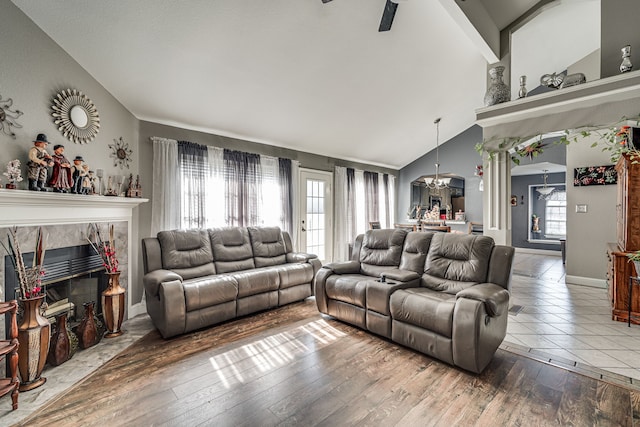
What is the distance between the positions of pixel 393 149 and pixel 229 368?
18.7 feet

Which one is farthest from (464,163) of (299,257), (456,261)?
(299,257)

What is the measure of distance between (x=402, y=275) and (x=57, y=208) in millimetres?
3347

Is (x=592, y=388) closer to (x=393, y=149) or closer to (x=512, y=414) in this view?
(x=512, y=414)

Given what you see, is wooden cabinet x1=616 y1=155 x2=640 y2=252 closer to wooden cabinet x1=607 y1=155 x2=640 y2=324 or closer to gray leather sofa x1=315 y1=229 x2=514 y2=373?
wooden cabinet x1=607 y1=155 x2=640 y2=324

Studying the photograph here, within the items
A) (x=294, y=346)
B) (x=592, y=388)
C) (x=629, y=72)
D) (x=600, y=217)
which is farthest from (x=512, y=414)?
(x=600, y=217)

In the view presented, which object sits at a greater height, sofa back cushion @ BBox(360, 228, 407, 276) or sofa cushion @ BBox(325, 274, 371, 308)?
sofa back cushion @ BBox(360, 228, 407, 276)

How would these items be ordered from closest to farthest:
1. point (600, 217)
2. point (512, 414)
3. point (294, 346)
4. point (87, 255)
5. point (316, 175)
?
point (512, 414) < point (294, 346) < point (87, 255) < point (600, 217) < point (316, 175)

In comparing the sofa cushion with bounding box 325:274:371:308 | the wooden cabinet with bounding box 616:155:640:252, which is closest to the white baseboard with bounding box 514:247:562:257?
the wooden cabinet with bounding box 616:155:640:252

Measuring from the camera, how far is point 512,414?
5.83 ft

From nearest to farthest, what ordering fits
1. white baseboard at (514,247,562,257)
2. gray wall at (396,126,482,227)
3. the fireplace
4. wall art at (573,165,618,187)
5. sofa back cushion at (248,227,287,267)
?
the fireplace
sofa back cushion at (248,227,287,267)
wall art at (573,165,618,187)
gray wall at (396,126,482,227)
white baseboard at (514,247,562,257)

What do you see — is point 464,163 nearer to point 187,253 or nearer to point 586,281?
point 586,281

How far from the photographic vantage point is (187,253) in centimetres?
350

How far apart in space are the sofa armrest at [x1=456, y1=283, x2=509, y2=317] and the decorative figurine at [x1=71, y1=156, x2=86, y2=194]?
141 inches

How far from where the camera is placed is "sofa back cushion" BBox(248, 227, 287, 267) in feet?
13.4
